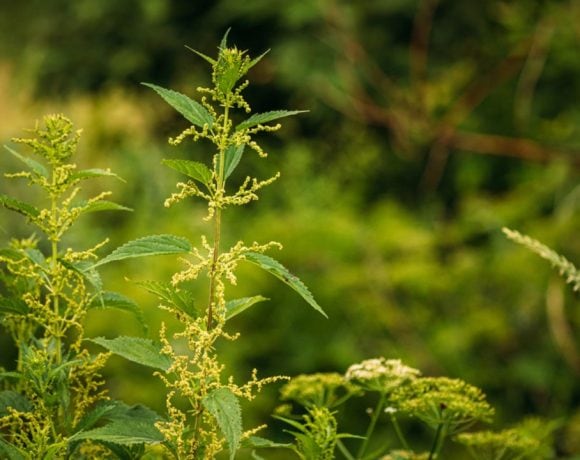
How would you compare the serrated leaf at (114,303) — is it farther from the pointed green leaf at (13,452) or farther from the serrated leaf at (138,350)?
the pointed green leaf at (13,452)

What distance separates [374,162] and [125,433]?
5.16m

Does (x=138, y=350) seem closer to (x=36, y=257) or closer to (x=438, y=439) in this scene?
(x=36, y=257)

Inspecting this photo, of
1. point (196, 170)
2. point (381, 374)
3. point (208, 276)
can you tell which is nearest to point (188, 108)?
point (196, 170)

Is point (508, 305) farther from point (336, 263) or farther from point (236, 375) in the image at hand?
point (236, 375)

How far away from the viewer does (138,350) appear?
40.3 inches

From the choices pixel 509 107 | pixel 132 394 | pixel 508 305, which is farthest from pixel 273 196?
pixel 132 394

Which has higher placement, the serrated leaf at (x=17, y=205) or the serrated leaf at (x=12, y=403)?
the serrated leaf at (x=17, y=205)

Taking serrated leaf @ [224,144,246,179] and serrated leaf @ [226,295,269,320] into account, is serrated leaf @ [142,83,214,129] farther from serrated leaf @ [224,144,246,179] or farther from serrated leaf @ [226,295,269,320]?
serrated leaf @ [226,295,269,320]

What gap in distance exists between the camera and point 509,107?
5918mm

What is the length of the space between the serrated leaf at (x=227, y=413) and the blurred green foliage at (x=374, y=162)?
2530 millimetres

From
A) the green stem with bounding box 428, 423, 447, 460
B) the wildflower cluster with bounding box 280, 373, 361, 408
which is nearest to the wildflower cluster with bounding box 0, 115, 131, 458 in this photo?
the wildflower cluster with bounding box 280, 373, 361, 408

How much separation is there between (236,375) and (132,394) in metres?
0.39

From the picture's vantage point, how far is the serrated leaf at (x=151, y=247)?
3.17 ft

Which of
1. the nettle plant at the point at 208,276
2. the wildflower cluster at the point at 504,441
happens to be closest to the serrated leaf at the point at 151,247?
the nettle plant at the point at 208,276
